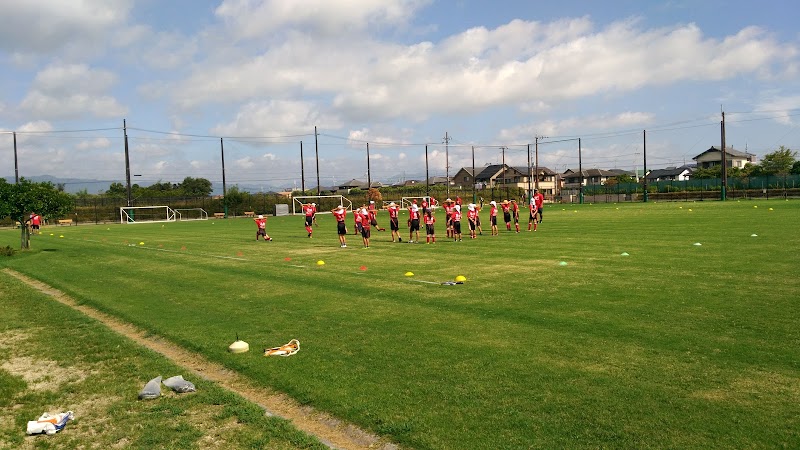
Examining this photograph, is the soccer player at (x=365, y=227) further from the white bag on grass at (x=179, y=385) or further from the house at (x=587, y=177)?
the house at (x=587, y=177)

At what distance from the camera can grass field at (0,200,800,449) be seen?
5.34m

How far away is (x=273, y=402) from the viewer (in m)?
6.36

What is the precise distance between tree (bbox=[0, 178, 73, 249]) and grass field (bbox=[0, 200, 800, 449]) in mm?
7580

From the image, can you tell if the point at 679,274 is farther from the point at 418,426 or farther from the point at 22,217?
the point at 22,217

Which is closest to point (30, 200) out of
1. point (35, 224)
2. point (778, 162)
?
point (35, 224)

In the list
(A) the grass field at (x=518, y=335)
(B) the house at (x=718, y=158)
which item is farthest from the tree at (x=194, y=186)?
(A) the grass field at (x=518, y=335)

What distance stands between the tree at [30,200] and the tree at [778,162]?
86.1m

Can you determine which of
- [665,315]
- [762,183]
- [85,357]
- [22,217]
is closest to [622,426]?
[665,315]

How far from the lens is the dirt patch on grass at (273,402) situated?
5312 mm

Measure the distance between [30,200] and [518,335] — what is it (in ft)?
73.4

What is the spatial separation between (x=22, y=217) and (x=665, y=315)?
2475 centimetres

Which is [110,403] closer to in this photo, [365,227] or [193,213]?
[365,227]

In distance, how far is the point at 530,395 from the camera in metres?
5.95

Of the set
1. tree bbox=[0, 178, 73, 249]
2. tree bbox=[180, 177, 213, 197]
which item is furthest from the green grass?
tree bbox=[180, 177, 213, 197]
